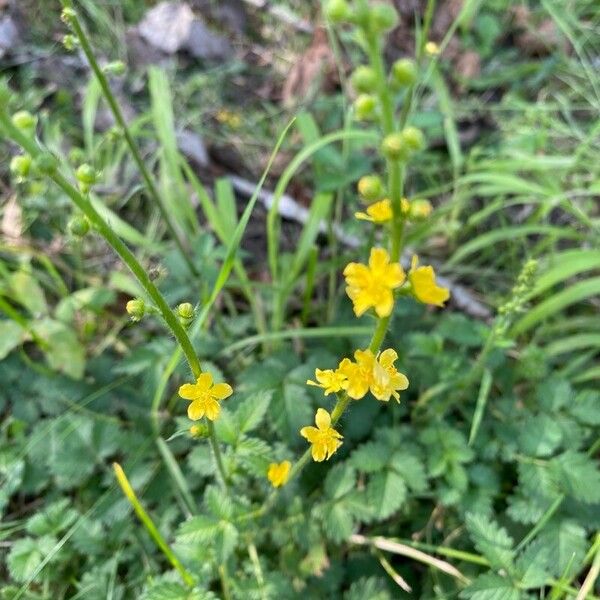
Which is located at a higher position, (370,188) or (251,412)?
(370,188)

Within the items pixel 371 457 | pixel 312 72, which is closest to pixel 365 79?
pixel 371 457

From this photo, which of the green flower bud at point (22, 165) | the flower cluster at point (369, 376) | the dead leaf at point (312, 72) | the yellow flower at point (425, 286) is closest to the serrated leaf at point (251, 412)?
the flower cluster at point (369, 376)

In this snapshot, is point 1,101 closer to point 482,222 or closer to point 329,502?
point 329,502

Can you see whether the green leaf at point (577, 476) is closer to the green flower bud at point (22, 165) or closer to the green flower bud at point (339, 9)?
the green flower bud at point (339, 9)

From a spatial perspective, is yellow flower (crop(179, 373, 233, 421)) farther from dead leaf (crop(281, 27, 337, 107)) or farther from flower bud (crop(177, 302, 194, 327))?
dead leaf (crop(281, 27, 337, 107))

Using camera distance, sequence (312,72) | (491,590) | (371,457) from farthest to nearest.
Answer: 1. (312,72)
2. (371,457)
3. (491,590)

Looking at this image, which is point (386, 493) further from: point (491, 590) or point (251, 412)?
point (251, 412)

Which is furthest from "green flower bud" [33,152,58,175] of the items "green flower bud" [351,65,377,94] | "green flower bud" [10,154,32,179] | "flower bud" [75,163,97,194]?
"green flower bud" [351,65,377,94]
